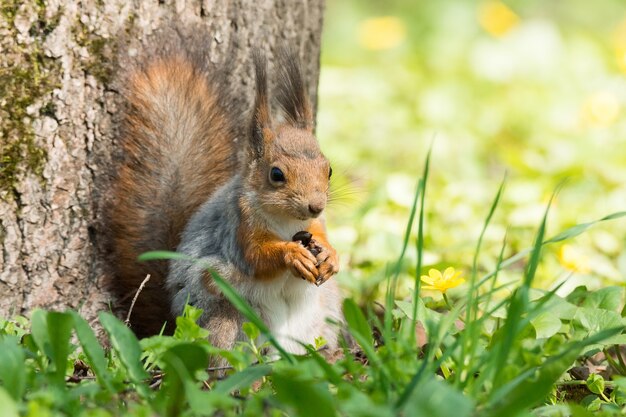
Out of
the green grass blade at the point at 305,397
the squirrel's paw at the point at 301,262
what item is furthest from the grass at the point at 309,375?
the squirrel's paw at the point at 301,262

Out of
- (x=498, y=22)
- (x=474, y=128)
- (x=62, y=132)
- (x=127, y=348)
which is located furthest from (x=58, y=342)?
(x=498, y=22)

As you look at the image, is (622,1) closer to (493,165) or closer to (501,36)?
(501,36)

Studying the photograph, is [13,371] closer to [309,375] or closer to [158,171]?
[309,375]

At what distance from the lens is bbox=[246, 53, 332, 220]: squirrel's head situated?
1666 mm

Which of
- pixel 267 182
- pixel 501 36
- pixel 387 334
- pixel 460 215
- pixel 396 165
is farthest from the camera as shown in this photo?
pixel 501 36

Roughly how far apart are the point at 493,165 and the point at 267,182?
6.42 feet

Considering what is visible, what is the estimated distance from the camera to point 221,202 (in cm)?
180

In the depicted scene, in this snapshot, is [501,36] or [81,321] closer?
[81,321]

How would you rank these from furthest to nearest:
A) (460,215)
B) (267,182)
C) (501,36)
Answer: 1. (501,36)
2. (460,215)
3. (267,182)

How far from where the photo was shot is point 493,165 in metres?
3.51

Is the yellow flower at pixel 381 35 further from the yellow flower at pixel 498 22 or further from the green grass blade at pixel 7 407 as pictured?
the green grass blade at pixel 7 407

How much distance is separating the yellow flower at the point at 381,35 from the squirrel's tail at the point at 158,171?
2.60 metres

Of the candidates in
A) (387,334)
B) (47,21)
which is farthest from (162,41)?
(387,334)

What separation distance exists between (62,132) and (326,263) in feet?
1.85
